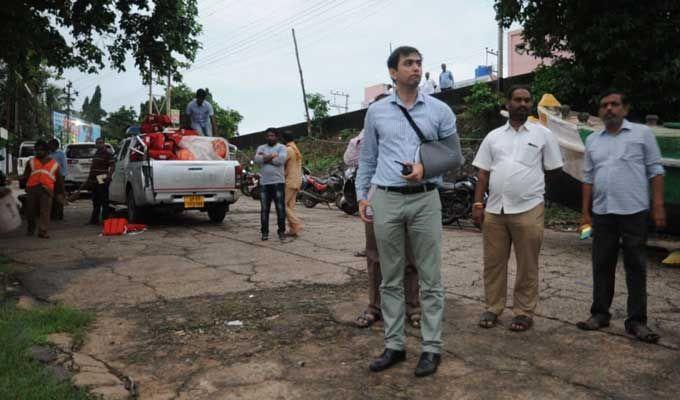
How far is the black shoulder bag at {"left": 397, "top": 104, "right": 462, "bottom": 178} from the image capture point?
324 cm

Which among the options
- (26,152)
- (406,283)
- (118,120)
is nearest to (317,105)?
(26,152)

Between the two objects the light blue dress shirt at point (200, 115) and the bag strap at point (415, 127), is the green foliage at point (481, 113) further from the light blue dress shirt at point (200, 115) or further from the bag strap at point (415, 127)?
the bag strap at point (415, 127)

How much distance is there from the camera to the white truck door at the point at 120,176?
11047 mm

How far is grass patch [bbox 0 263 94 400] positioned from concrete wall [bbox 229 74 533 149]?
575 inches

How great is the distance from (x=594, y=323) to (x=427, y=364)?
1.55 m

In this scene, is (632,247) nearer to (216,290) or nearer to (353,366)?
(353,366)

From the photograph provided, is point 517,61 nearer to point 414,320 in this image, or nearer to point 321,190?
point 321,190

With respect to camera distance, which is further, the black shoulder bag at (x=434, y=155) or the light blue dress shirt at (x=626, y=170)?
the light blue dress shirt at (x=626, y=170)

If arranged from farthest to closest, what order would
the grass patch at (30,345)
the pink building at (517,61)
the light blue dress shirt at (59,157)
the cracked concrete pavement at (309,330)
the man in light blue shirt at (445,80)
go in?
1. the pink building at (517,61)
2. the man in light blue shirt at (445,80)
3. the light blue dress shirt at (59,157)
4. the cracked concrete pavement at (309,330)
5. the grass patch at (30,345)

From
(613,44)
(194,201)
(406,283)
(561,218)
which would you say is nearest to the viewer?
(406,283)

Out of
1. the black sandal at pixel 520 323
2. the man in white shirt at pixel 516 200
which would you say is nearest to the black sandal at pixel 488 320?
the man in white shirt at pixel 516 200

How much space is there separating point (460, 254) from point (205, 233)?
4.41 metres

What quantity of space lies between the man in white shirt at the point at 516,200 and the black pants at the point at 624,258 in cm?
46

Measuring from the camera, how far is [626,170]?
395 centimetres
